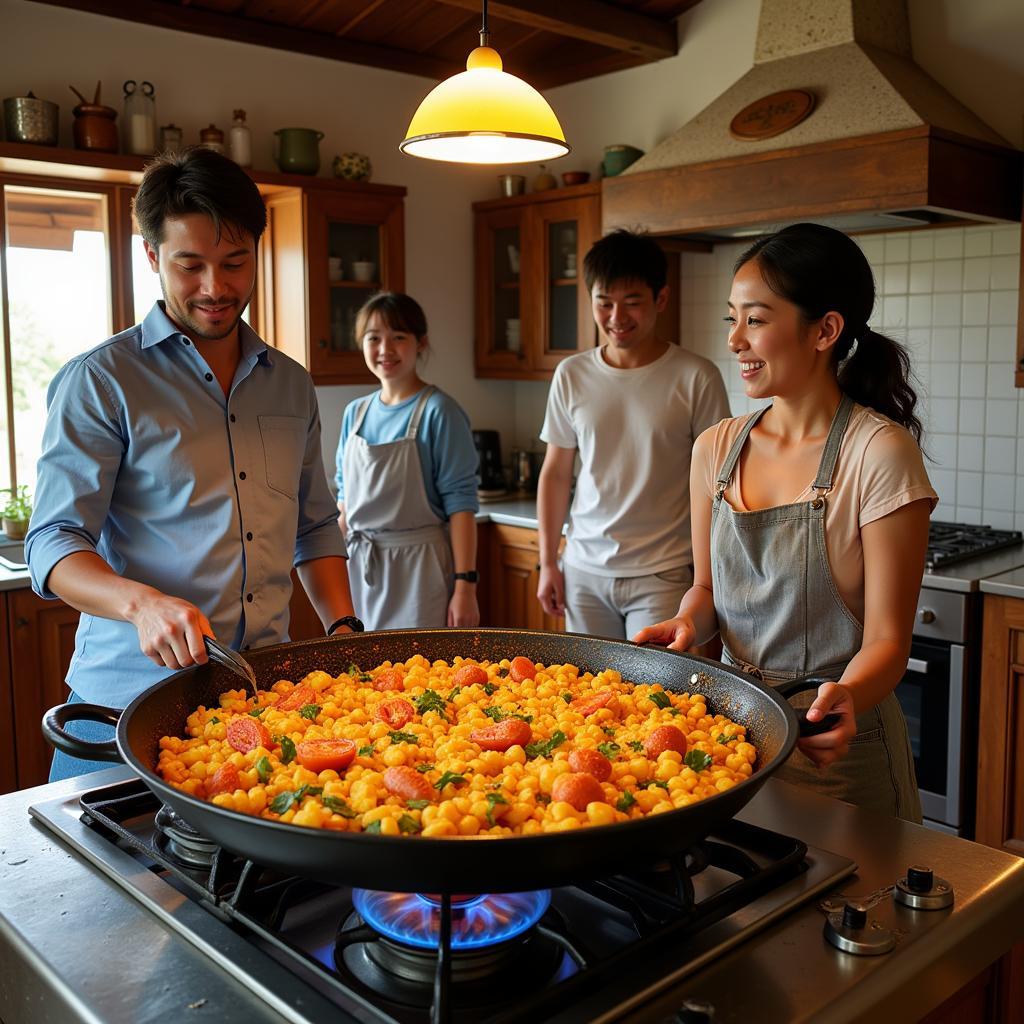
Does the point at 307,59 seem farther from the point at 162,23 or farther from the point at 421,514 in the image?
the point at 421,514

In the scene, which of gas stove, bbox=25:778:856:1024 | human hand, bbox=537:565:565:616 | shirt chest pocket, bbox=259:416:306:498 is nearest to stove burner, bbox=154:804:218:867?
gas stove, bbox=25:778:856:1024

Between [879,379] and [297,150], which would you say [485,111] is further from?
[297,150]

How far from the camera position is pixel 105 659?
1.75 meters

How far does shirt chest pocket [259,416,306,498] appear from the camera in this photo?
185 centimetres

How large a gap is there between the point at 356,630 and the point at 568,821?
2.33 feet

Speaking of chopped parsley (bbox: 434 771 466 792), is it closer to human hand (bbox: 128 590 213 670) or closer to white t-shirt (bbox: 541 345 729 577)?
human hand (bbox: 128 590 213 670)

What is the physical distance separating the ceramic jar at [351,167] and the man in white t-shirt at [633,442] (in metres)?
1.64

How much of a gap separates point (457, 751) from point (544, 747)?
10cm

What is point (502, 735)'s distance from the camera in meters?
1.21

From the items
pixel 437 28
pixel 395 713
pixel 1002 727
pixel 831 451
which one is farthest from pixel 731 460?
pixel 437 28

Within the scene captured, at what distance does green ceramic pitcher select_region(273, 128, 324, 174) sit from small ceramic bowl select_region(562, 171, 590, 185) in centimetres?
101

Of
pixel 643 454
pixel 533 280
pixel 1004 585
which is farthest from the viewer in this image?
pixel 533 280

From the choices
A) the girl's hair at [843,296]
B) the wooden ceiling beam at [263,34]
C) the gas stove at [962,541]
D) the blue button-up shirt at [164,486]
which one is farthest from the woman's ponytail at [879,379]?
the wooden ceiling beam at [263,34]

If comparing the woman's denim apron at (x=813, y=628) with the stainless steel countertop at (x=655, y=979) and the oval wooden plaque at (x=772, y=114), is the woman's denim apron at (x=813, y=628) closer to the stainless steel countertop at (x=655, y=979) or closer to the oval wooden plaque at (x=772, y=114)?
the stainless steel countertop at (x=655, y=979)
